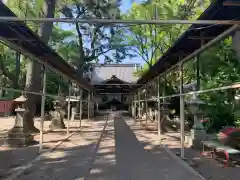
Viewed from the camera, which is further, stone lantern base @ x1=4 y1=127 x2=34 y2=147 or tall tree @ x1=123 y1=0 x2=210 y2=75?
tall tree @ x1=123 y1=0 x2=210 y2=75

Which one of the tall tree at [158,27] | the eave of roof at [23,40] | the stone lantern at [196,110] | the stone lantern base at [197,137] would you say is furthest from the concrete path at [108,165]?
the tall tree at [158,27]

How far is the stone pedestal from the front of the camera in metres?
8.19

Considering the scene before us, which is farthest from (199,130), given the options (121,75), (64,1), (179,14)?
(121,75)

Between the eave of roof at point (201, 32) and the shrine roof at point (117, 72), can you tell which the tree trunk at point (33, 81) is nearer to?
the eave of roof at point (201, 32)

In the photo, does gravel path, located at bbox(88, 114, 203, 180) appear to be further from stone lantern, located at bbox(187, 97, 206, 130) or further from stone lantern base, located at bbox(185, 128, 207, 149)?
stone lantern, located at bbox(187, 97, 206, 130)

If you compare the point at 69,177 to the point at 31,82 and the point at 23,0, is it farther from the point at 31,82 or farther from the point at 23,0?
the point at 23,0

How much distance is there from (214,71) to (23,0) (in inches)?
437

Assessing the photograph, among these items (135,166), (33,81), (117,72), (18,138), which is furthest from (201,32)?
(117,72)

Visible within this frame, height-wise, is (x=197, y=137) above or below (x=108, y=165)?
above

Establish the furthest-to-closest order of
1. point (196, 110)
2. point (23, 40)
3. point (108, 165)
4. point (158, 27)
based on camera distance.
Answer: point (158, 27) < point (196, 110) < point (108, 165) < point (23, 40)

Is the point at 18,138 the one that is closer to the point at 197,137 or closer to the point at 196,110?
the point at 197,137

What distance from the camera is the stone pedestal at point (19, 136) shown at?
8188 millimetres

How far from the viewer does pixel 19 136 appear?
27.1 feet

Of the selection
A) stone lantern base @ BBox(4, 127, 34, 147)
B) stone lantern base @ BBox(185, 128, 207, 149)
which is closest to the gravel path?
stone lantern base @ BBox(185, 128, 207, 149)
